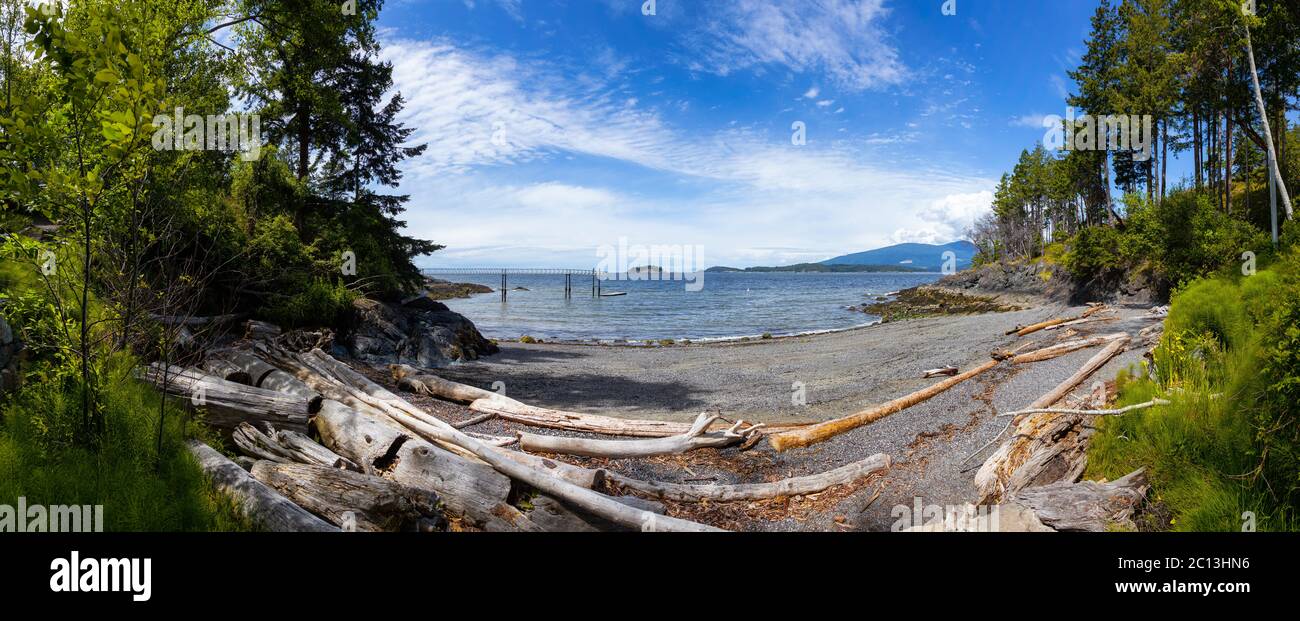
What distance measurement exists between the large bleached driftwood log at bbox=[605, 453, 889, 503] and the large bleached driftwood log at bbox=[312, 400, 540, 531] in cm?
170

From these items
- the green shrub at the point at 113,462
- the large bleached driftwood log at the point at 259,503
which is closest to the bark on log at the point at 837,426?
the large bleached driftwood log at the point at 259,503

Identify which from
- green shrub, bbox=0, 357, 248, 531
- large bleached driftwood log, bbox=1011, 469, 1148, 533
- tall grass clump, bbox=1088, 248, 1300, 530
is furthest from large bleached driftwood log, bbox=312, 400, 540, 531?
tall grass clump, bbox=1088, 248, 1300, 530

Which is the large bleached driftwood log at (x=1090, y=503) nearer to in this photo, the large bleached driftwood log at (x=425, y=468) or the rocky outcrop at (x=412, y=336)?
the large bleached driftwood log at (x=425, y=468)

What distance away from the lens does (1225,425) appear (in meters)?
5.04

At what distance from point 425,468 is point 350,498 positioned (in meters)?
1.37

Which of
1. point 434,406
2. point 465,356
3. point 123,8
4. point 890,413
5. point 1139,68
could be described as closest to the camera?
point 123,8

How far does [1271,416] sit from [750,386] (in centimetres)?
1231

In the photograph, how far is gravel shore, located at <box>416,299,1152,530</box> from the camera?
7500 millimetres

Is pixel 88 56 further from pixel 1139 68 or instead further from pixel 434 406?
pixel 1139 68

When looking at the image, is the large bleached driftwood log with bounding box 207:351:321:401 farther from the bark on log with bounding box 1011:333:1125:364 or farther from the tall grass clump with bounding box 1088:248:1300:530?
the bark on log with bounding box 1011:333:1125:364

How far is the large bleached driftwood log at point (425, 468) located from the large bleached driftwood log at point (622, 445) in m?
2.40

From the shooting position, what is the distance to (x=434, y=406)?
482 inches

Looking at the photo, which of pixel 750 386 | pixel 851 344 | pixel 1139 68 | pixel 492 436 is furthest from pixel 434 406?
pixel 1139 68

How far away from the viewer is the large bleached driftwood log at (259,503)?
4.88 meters
